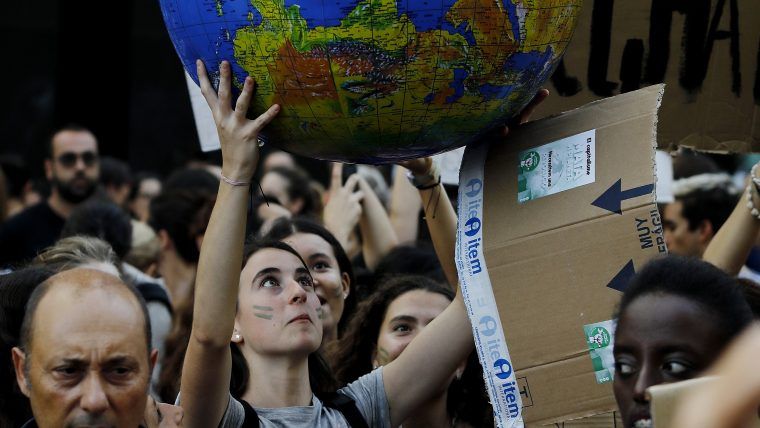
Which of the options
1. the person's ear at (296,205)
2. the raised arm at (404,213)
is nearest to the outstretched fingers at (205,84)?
the raised arm at (404,213)

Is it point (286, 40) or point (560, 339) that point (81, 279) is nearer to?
point (286, 40)

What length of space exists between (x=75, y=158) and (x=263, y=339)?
4.76 metres

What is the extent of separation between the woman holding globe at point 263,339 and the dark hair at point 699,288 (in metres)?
0.88

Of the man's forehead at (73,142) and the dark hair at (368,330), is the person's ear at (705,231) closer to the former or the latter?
the dark hair at (368,330)

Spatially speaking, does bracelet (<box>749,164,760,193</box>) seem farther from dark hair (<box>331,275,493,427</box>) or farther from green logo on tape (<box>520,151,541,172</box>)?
dark hair (<box>331,275,493,427</box>)

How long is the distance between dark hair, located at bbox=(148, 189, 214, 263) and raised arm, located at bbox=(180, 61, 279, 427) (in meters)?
3.08

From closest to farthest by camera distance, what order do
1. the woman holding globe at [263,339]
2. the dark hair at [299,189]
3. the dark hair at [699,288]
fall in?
the dark hair at [699,288] < the woman holding globe at [263,339] < the dark hair at [299,189]

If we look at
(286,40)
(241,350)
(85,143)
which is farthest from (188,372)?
(85,143)

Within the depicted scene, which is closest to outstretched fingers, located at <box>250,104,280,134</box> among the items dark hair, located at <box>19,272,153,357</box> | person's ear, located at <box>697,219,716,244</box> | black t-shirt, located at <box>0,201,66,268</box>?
dark hair, located at <box>19,272,153,357</box>

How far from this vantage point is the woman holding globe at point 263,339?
3.06 m

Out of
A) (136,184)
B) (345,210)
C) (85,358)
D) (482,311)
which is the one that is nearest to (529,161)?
(482,311)

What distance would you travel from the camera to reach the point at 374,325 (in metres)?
4.30

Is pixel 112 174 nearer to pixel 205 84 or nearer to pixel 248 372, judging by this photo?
pixel 248 372

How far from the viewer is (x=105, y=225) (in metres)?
5.67
